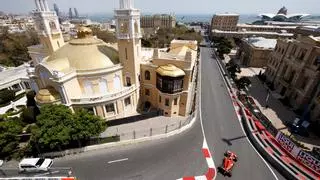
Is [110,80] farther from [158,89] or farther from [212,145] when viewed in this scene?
[212,145]

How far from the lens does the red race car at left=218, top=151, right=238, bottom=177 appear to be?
23.8 m

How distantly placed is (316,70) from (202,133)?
31.6 metres

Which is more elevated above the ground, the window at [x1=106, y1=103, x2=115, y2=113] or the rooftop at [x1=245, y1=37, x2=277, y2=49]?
the rooftop at [x1=245, y1=37, x2=277, y2=49]

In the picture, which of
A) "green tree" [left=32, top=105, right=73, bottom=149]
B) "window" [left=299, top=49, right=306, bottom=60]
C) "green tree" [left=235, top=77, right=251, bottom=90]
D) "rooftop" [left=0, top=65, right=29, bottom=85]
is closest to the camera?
"green tree" [left=32, top=105, right=73, bottom=149]

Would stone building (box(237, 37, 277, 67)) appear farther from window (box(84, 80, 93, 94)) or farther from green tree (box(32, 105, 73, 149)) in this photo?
green tree (box(32, 105, 73, 149))

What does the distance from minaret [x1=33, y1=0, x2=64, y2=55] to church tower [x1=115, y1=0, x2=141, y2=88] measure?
56.5 ft

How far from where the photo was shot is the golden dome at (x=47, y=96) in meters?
30.2

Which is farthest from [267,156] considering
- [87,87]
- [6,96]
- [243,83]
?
[6,96]

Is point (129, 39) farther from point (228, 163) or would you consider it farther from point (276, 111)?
point (276, 111)

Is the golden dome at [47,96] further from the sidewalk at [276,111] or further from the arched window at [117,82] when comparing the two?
the sidewalk at [276,111]

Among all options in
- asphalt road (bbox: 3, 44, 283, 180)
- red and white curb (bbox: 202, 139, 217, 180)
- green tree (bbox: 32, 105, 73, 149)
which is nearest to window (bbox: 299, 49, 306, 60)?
asphalt road (bbox: 3, 44, 283, 180)

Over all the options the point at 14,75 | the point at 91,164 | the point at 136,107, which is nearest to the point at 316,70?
the point at 136,107

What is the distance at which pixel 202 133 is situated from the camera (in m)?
32.6

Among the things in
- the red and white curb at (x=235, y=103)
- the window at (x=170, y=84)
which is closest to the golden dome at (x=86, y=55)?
the window at (x=170, y=84)
